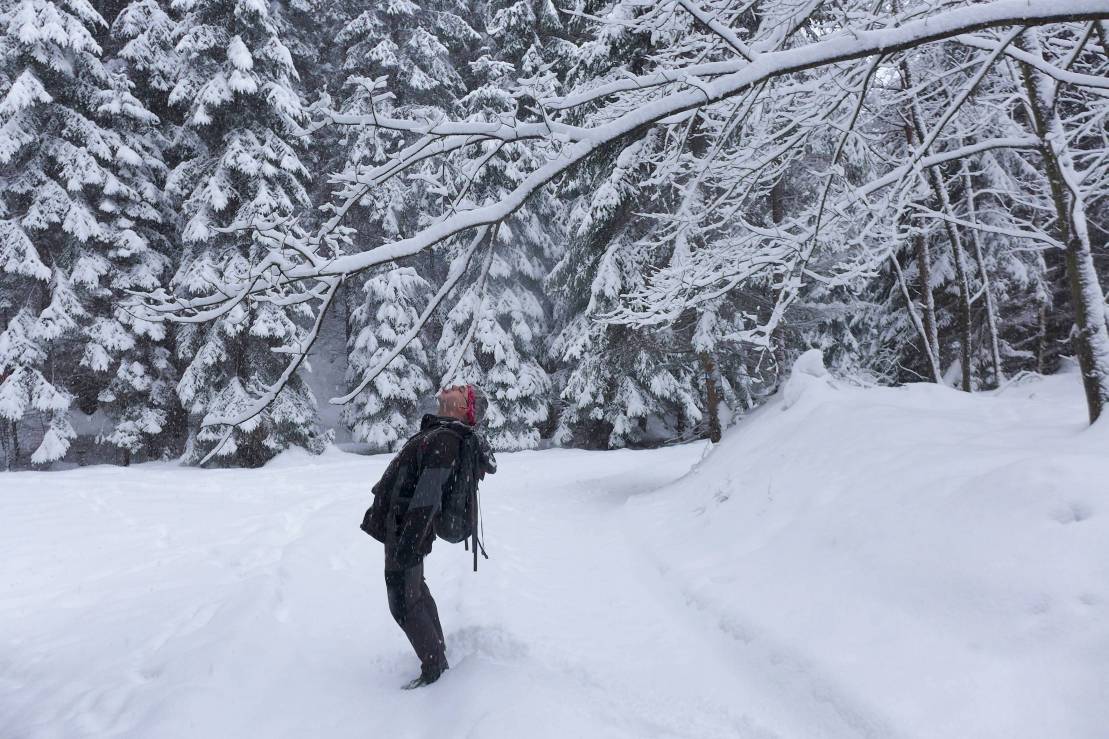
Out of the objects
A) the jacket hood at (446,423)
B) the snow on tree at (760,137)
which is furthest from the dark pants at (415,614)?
the snow on tree at (760,137)

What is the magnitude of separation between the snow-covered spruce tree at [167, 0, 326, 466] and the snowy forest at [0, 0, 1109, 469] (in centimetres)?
8

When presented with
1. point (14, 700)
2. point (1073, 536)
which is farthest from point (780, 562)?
point (14, 700)

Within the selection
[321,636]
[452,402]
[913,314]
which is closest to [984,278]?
[913,314]

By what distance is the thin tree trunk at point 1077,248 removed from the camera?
461 centimetres

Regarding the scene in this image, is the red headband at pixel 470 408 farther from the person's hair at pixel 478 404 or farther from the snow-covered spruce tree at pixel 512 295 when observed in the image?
the snow-covered spruce tree at pixel 512 295

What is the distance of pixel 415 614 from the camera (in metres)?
3.65

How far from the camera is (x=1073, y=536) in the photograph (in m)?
3.07

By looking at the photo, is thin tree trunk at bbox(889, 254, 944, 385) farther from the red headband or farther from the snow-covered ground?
the red headband

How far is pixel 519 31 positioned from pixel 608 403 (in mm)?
10570

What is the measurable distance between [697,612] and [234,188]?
15.8m

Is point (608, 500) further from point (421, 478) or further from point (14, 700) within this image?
point (14, 700)

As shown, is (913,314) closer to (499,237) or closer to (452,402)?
(499,237)

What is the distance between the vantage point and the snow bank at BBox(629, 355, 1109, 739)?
8.85 ft

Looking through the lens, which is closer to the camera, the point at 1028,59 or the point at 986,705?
the point at 986,705
